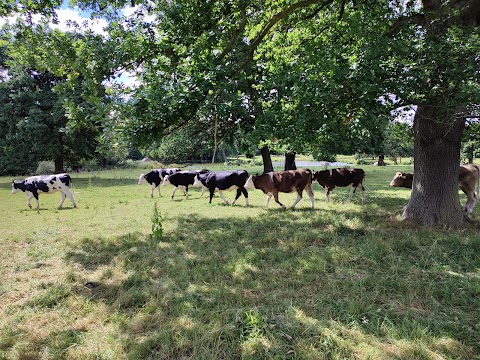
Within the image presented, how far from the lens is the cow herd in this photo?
33.1 feet

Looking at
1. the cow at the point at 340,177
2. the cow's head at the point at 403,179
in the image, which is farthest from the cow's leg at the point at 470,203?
the cow at the point at 340,177

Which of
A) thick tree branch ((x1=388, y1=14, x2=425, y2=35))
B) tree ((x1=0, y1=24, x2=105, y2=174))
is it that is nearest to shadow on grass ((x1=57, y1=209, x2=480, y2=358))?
thick tree branch ((x1=388, y1=14, x2=425, y2=35))

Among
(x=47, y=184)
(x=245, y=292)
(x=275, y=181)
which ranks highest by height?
(x=275, y=181)

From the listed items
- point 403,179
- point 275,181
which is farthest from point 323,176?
point 403,179

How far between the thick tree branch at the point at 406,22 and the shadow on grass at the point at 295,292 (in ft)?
15.7

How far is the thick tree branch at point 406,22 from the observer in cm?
754

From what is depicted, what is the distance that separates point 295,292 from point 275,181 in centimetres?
680

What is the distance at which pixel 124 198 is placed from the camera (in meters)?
14.9

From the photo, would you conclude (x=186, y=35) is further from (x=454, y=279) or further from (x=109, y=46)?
(x=454, y=279)

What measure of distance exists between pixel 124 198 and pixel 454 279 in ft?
44.5

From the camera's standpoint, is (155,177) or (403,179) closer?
(403,179)

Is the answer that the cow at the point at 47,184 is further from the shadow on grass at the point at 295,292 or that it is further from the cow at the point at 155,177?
the shadow on grass at the point at 295,292

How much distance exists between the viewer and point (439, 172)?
7539mm

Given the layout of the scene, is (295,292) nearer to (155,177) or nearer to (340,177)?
(340,177)
